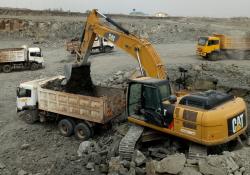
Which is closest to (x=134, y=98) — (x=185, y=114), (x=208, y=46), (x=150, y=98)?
(x=150, y=98)

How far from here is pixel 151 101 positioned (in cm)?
1176

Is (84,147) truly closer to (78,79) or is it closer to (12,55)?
(78,79)

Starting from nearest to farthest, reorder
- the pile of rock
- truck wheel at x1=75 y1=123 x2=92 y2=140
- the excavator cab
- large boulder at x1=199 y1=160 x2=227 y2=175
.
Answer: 1. large boulder at x1=199 y1=160 x2=227 y2=175
2. the excavator cab
3. truck wheel at x1=75 y1=123 x2=92 y2=140
4. the pile of rock

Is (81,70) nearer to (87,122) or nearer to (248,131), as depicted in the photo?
(87,122)

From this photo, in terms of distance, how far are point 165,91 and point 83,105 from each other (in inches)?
136

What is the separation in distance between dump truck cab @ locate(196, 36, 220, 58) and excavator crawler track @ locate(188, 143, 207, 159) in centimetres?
1981

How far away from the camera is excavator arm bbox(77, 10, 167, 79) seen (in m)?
14.5

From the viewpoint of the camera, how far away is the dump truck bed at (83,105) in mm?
13641

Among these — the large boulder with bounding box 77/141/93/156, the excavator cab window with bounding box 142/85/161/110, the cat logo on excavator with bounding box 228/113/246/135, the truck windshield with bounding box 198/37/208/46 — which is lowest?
the large boulder with bounding box 77/141/93/156

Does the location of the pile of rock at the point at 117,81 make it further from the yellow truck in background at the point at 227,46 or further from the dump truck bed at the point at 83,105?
the yellow truck in background at the point at 227,46

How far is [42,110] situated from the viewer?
15.5m

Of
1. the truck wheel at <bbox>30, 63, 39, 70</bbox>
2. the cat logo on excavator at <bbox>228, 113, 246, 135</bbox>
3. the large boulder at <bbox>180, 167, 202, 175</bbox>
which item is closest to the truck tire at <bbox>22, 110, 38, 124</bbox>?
the large boulder at <bbox>180, 167, 202, 175</bbox>

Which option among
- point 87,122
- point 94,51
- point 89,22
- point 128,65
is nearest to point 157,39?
point 94,51

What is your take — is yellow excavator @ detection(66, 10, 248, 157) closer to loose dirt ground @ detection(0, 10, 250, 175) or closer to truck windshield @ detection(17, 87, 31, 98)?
loose dirt ground @ detection(0, 10, 250, 175)
